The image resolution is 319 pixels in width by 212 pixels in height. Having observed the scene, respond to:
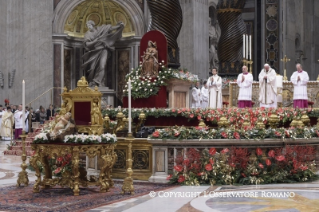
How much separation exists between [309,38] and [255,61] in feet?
22.6

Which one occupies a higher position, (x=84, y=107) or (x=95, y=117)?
(x=84, y=107)

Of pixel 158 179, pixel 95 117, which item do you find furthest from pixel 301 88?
pixel 95 117

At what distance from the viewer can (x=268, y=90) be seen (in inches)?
750

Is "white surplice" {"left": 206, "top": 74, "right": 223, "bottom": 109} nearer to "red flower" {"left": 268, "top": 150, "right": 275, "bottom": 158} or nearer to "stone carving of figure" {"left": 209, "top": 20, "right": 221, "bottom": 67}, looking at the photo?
"red flower" {"left": 268, "top": 150, "right": 275, "bottom": 158}

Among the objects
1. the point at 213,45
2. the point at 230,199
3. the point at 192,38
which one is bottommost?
the point at 230,199

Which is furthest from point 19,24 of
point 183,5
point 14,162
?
point 14,162

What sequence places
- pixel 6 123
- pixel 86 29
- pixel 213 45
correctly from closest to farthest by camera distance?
pixel 6 123
pixel 86 29
pixel 213 45

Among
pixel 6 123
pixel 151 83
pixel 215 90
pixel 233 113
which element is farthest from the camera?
pixel 6 123

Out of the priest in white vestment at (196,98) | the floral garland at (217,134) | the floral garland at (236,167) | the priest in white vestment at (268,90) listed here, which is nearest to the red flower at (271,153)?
the floral garland at (236,167)

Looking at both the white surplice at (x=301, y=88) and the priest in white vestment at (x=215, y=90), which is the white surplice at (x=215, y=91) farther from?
the white surplice at (x=301, y=88)

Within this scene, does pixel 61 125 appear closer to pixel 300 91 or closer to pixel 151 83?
pixel 151 83

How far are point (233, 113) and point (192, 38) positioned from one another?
12626mm

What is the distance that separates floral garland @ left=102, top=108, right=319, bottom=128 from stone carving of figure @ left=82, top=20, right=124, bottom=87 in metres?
10.6

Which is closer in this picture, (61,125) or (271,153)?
(61,125)
